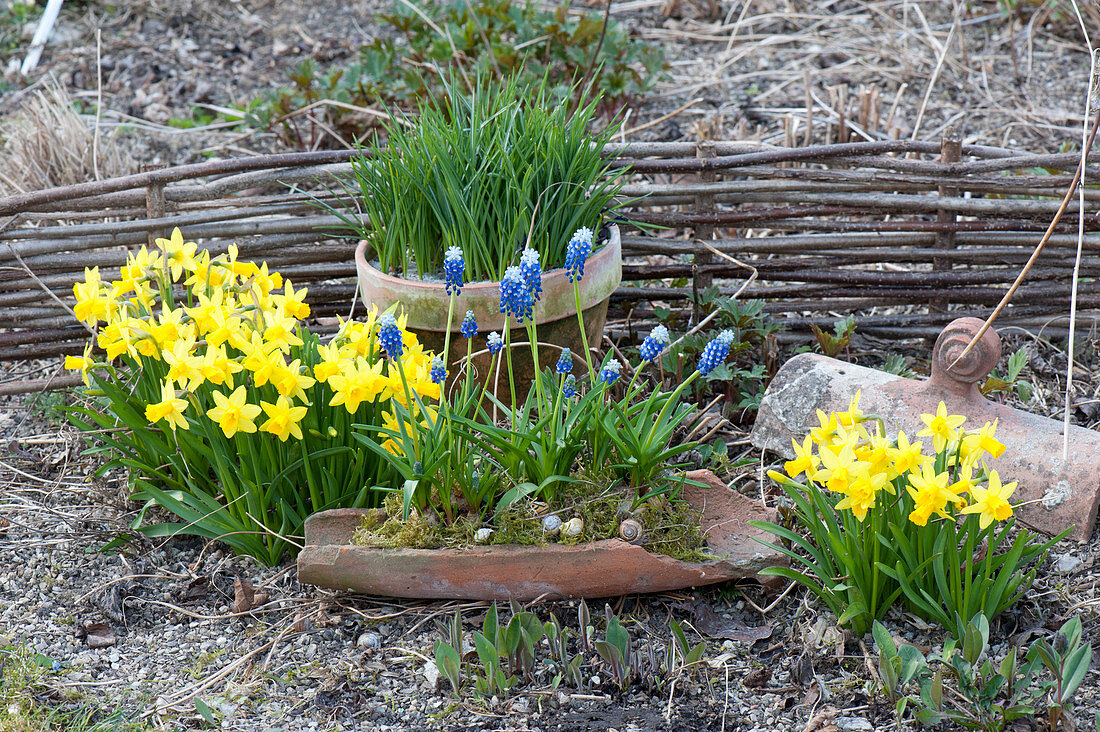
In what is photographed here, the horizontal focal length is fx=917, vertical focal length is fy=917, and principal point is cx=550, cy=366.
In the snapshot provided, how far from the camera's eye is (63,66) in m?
4.56

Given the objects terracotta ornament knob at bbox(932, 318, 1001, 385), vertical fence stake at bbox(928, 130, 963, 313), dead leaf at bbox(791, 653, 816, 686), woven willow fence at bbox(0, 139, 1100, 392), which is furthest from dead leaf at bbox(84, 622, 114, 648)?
vertical fence stake at bbox(928, 130, 963, 313)

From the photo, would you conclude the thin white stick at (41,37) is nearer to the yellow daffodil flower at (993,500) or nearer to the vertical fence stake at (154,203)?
the vertical fence stake at (154,203)

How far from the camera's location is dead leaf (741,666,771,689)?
1.66 metres

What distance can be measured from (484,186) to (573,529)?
85cm

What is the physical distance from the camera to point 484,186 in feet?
7.09

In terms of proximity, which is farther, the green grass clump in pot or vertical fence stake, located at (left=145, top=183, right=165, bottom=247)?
vertical fence stake, located at (left=145, top=183, right=165, bottom=247)

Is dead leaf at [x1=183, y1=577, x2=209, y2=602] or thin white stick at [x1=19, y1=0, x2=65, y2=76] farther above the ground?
thin white stick at [x1=19, y1=0, x2=65, y2=76]

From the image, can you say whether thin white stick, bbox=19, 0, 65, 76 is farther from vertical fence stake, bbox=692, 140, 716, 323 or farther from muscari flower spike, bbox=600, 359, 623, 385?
muscari flower spike, bbox=600, 359, 623, 385

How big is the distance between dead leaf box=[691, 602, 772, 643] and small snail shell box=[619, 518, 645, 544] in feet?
0.63

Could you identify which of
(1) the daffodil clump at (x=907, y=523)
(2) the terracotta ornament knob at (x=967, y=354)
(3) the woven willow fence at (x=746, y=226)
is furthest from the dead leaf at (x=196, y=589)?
(2) the terracotta ornament knob at (x=967, y=354)

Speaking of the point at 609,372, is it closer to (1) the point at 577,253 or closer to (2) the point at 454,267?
(1) the point at 577,253

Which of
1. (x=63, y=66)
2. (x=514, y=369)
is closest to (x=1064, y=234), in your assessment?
(x=514, y=369)

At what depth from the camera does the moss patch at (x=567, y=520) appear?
1.81 m

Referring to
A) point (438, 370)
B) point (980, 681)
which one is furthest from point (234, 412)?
point (980, 681)
